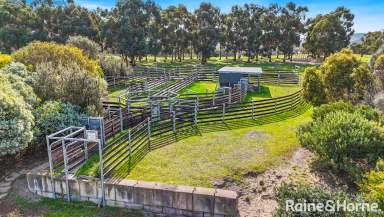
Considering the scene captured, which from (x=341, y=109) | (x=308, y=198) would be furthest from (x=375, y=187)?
(x=341, y=109)

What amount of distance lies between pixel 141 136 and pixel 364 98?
11.6 meters

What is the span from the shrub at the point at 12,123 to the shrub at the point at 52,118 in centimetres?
88

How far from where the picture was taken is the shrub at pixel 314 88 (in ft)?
51.4

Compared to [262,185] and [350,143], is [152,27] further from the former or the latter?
[350,143]

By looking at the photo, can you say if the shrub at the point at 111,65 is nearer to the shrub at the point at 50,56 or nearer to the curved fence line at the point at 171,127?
the shrub at the point at 50,56

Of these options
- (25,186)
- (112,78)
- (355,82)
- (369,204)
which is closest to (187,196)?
(369,204)

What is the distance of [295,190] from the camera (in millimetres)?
5801

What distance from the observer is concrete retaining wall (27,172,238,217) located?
7.08 meters

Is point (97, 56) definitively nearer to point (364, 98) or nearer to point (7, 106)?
point (7, 106)

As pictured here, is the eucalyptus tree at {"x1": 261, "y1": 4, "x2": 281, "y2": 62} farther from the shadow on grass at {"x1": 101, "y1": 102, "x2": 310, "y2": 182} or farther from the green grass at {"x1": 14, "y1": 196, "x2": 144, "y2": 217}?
the green grass at {"x1": 14, "y1": 196, "x2": 144, "y2": 217}

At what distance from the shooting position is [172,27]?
156ft

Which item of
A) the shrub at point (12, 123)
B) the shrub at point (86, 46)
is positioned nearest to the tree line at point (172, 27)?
the shrub at point (86, 46)

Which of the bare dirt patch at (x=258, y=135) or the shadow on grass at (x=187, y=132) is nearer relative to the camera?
the shadow on grass at (x=187, y=132)

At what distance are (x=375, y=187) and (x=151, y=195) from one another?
511 cm
